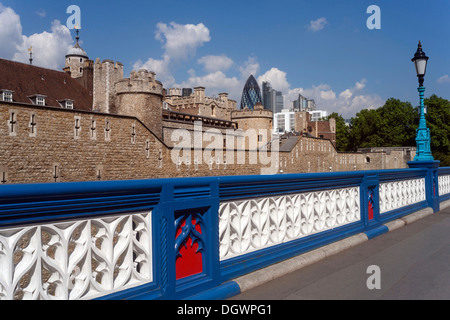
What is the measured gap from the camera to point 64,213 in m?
2.69

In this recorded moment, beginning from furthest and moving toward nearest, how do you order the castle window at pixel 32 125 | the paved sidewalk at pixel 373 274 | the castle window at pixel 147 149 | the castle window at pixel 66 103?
1. the castle window at pixel 66 103
2. the castle window at pixel 147 149
3. the castle window at pixel 32 125
4. the paved sidewalk at pixel 373 274

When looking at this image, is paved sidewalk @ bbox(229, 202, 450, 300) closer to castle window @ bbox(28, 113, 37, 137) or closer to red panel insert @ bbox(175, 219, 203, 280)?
red panel insert @ bbox(175, 219, 203, 280)

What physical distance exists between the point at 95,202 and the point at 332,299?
2213 mm

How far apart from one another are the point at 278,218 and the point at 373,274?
117cm

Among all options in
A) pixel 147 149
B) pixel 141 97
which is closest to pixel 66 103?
pixel 141 97

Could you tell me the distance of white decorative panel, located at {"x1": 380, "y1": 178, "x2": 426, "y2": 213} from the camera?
25.1ft

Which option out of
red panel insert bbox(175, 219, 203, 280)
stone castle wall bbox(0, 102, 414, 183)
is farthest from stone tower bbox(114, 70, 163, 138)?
red panel insert bbox(175, 219, 203, 280)

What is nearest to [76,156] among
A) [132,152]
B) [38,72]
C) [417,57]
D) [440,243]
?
[132,152]

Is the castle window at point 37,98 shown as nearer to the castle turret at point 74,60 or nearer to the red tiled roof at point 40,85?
the red tiled roof at point 40,85

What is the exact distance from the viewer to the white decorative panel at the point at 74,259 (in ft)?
8.27

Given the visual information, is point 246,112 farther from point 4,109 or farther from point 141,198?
point 141,198

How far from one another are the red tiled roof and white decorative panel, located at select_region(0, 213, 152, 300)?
3624 cm

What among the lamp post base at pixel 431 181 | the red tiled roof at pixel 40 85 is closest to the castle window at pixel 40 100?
the red tiled roof at pixel 40 85

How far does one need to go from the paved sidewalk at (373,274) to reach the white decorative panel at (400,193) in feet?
4.09
